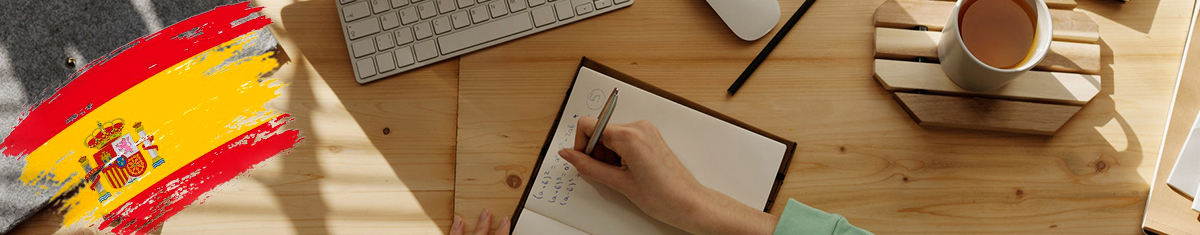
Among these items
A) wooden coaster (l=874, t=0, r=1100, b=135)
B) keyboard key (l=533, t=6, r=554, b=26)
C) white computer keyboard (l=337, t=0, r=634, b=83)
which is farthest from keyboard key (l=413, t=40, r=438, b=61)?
wooden coaster (l=874, t=0, r=1100, b=135)

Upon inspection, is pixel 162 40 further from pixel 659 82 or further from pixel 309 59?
pixel 659 82

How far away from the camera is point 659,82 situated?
66 centimetres

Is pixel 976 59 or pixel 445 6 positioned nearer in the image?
pixel 976 59

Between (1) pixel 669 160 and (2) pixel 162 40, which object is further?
(2) pixel 162 40

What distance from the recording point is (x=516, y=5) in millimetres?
662

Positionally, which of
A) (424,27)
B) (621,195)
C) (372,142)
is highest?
(424,27)

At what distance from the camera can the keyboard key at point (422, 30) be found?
25.6 inches

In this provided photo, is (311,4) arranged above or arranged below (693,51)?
above

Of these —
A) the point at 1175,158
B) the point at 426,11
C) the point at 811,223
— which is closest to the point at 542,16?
the point at 426,11

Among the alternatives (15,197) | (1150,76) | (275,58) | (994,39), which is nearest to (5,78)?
(15,197)

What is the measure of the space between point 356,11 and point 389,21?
39mm

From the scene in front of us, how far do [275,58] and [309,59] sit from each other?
0.13 ft

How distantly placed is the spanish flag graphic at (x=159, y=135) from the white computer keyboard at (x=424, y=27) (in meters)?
0.11

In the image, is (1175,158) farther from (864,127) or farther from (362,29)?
(362,29)
